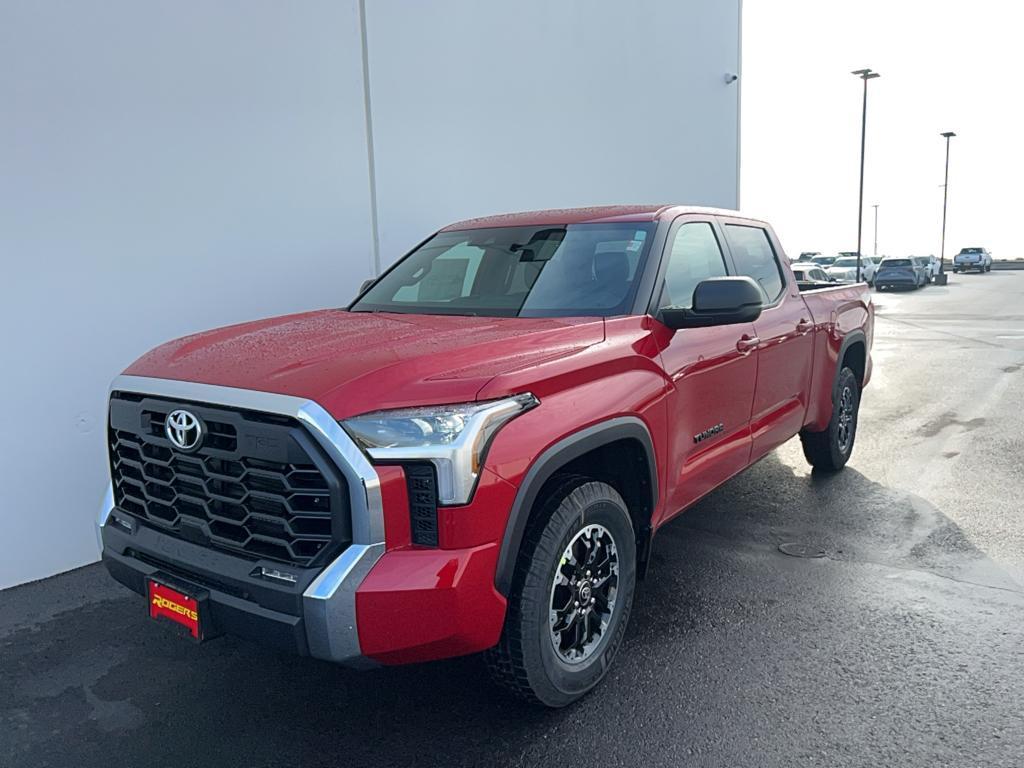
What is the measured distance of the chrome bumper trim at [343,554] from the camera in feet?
7.50

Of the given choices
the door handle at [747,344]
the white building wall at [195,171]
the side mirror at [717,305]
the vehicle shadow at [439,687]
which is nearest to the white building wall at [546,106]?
the white building wall at [195,171]

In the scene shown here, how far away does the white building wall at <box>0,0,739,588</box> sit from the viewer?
14.1 feet

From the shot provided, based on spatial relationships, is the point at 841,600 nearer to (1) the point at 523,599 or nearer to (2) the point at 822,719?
(2) the point at 822,719

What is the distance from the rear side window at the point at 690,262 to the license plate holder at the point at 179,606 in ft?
7.20

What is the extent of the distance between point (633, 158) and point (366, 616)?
8.29 meters

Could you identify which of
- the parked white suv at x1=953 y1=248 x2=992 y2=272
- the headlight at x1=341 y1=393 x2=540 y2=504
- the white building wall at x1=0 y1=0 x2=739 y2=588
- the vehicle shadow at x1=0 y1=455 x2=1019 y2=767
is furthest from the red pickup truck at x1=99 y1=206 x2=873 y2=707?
the parked white suv at x1=953 y1=248 x2=992 y2=272

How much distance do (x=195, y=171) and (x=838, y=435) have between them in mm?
4715

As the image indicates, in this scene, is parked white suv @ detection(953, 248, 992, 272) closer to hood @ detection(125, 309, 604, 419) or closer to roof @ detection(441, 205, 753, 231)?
roof @ detection(441, 205, 753, 231)

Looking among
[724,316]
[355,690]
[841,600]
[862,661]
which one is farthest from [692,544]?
[355,690]

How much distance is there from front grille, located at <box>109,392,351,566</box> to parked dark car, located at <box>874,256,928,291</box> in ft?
121

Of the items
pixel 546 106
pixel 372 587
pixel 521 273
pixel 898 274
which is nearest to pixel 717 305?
pixel 521 273

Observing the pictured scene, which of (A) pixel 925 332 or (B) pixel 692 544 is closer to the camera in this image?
(B) pixel 692 544

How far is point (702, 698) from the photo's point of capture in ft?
10.0

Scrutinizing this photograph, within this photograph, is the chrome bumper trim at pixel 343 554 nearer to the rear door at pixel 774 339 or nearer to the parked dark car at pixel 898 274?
the rear door at pixel 774 339
